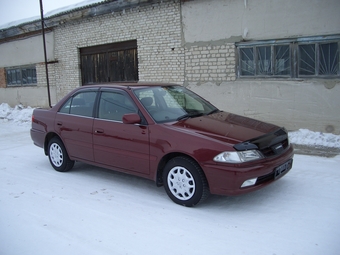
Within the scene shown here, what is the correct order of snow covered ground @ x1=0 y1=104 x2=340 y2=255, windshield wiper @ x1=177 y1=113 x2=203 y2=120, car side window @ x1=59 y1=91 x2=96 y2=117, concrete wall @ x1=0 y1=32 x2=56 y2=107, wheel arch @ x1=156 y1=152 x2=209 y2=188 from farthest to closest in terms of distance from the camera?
concrete wall @ x1=0 y1=32 x2=56 y2=107, car side window @ x1=59 y1=91 x2=96 y2=117, windshield wiper @ x1=177 y1=113 x2=203 y2=120, wheel arch @ x1=156 y1=152 x2=209 y2=188, snow covered ground @ x1=0 y1=104 x2=340 y2=255

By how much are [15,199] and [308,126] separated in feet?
20.7

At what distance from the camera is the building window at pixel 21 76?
1552 centimetres

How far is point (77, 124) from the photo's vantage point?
540cm

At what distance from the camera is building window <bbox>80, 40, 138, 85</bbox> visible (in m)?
11.4

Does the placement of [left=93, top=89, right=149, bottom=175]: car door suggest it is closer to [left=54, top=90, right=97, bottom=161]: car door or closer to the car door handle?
the car door handle

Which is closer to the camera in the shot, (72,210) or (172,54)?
(72,210)

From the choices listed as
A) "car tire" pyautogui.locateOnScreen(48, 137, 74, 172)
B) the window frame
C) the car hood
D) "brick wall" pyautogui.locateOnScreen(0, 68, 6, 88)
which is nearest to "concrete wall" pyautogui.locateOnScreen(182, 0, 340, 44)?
the car hood

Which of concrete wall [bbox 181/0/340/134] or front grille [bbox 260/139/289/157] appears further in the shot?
concrete wall [bbox 181/0/340/134]

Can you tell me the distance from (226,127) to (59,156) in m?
3.13

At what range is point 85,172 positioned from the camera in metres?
5.87

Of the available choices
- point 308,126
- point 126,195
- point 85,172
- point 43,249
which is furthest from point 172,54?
point 43,249

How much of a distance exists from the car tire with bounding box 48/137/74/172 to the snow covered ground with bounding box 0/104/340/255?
18 centimetres

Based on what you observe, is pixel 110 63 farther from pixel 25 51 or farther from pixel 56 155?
pixel 56 155

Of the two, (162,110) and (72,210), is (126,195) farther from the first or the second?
(162,110)
